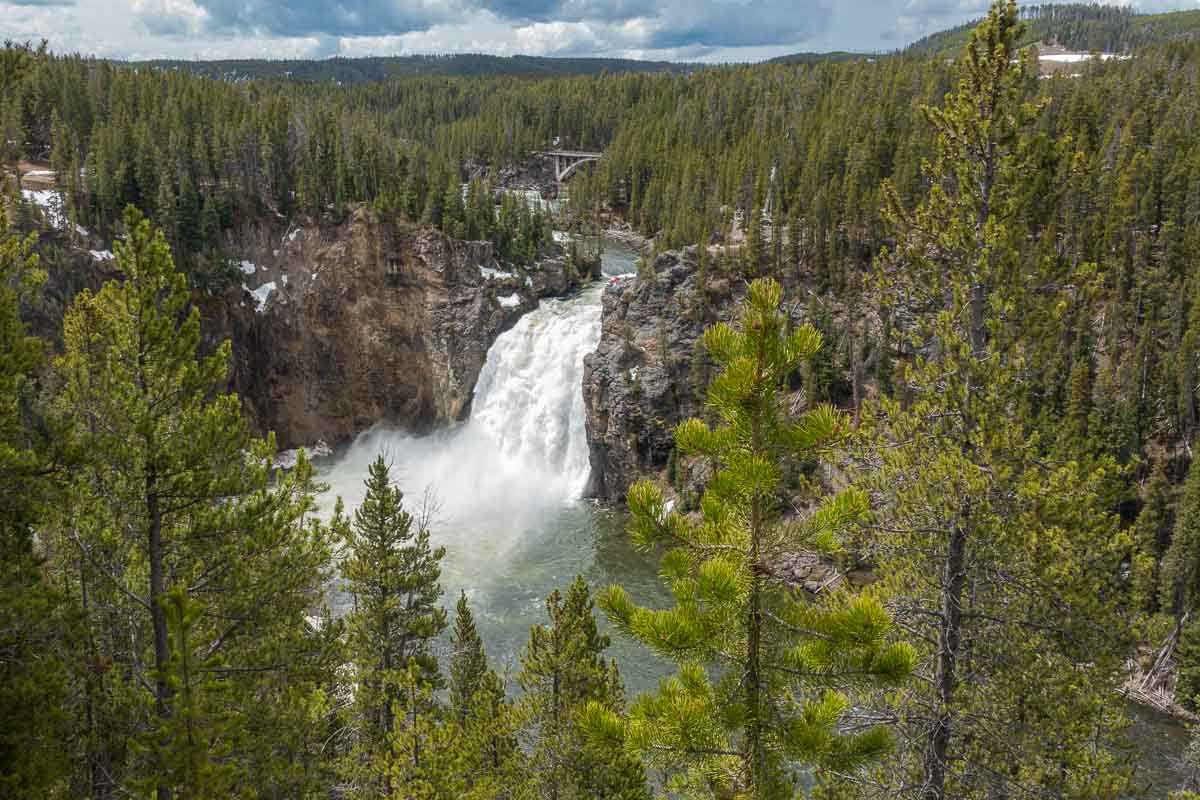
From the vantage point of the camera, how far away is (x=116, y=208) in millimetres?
62031

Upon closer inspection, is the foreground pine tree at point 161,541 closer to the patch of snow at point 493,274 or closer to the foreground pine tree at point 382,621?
the foreground pine tree at point 382,621

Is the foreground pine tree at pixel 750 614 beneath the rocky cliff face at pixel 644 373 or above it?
above

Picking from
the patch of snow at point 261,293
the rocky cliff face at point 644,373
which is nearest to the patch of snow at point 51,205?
the patch of snow at point 261,293

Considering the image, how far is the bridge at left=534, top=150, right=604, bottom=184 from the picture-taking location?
447ft

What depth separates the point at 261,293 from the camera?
206 ft

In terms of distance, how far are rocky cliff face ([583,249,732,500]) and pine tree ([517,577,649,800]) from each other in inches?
1182

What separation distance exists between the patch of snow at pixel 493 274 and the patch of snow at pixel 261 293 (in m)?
17.3

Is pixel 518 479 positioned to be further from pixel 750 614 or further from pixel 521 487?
pixel 750 614

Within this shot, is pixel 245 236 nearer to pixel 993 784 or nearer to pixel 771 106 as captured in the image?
pixel 993 784

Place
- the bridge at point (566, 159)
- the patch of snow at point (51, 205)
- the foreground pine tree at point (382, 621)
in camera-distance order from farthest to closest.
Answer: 1. the bridge at point (566, 159)
2. the patch of snow at point (51, 205)
3. the foreground pine tree at point (382, 621)

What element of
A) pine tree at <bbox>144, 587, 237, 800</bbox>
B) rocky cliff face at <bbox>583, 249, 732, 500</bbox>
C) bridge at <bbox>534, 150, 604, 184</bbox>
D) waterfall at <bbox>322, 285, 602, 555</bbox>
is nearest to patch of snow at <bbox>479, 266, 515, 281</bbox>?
waterfall at <bbox>322, 285, 602, 555</bbox>

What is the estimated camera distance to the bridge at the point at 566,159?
447 ft

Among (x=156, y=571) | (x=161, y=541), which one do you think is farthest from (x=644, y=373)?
(x=156, y=571)

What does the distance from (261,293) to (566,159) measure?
90021mm
